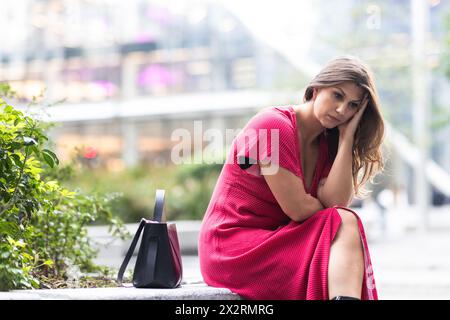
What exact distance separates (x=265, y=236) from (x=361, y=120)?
0.74 m

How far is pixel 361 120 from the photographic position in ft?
11.4

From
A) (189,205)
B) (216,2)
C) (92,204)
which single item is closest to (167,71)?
(216,2)

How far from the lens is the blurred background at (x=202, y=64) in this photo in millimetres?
20297

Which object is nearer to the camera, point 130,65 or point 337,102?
point 337,102

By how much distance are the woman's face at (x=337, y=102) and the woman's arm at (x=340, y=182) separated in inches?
5.2

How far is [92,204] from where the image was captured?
4.29 m

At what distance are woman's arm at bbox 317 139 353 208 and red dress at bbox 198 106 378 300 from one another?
0.11 m

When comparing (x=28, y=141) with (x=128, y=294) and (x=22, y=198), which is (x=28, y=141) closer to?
(x=22, y=198)

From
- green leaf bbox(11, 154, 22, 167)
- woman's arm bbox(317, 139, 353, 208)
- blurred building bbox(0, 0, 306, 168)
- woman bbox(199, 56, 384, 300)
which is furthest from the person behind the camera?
blurred building bbox(0, 0, 306, 168)

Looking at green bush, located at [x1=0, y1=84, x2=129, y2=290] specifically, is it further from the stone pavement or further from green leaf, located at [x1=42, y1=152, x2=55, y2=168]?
the stone pavement

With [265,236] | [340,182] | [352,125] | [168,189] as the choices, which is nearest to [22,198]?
[265,236]

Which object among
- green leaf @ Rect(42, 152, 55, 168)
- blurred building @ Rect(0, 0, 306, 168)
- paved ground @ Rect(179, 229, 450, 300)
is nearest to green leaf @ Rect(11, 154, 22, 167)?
green leaf @ Rect(42, 152, 55, 168)

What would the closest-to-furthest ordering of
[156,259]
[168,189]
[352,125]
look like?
[156,259] < [352,125] < [168,189]

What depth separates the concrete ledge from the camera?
9.75 ft
